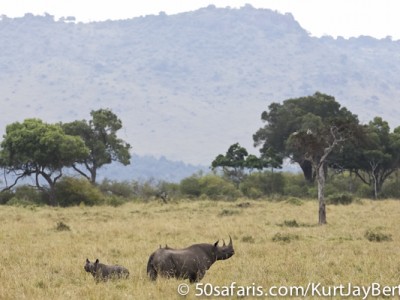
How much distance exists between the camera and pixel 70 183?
5612cm

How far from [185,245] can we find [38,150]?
33767 millimetres

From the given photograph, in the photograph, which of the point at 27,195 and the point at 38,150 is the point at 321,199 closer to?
the point at 38,150

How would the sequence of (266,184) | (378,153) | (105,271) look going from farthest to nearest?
(266,184) < (378,153) < (105,271)

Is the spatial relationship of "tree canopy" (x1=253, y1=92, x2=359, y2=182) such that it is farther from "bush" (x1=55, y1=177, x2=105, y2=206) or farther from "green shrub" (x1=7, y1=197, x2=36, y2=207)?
"green shrub" (x1=7, y1=197, x2=36, y2=207)

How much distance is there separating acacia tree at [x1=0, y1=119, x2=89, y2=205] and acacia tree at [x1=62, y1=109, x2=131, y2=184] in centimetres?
1119

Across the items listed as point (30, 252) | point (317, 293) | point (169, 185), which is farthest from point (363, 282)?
point (169, 185)

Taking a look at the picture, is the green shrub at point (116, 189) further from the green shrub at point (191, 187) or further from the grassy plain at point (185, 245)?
the grassy plain at point (185, 245)

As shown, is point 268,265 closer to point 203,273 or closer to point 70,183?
point 203,273

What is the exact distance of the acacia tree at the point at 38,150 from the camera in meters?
53.8

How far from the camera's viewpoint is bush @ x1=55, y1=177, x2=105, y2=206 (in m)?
55.3

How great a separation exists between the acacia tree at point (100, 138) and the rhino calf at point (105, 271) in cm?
5228

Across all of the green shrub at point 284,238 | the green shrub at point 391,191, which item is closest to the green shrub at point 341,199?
the green shrub at point 391,191

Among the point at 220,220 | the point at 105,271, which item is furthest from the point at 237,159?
the point at 105,271

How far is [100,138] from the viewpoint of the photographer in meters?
69.9
